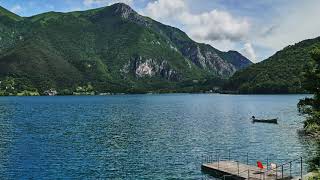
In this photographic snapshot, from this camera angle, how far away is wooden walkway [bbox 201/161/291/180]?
58969 millimetres

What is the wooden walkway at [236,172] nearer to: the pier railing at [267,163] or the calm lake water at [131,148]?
the pier railing at [267,163]

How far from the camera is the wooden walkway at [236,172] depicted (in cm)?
5897

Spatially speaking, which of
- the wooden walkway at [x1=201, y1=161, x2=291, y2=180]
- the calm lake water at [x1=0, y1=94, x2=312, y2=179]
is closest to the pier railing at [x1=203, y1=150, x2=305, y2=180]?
the wooden walkway at [x1=201, y1=161, x2=291, y2=180]

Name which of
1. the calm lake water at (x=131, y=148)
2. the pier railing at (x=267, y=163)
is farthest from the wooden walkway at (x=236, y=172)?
the calm lake water at (x=131, y=148)

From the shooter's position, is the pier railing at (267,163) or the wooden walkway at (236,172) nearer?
the wooden walkway at (236,172)

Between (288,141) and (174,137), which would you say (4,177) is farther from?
(288,141)

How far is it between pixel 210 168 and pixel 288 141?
141 ft

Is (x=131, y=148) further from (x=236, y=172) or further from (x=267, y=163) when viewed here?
(x=236, y=172)

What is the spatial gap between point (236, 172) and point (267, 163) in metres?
11.5

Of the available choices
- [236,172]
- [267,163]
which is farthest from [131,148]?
[236,172]

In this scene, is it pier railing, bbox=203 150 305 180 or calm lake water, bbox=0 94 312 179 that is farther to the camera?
calm lake water, bbox=0 94 312 179

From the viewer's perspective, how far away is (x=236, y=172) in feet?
209

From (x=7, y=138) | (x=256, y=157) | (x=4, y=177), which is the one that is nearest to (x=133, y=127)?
(x=7, y=138)

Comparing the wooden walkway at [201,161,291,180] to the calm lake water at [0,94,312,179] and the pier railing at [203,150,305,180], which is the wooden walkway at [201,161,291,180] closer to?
the pier railing at [203,150,305,180]
